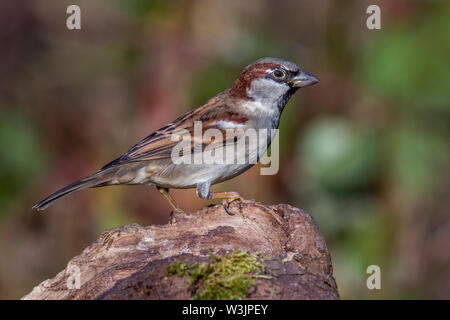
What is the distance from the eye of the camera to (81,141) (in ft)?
23.0

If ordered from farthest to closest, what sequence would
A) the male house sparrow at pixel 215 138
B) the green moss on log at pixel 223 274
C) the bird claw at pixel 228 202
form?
the male house sparrow at pixel 215 138, the bird claw at pixel 228 202, the green moss on log at pixel 223 274

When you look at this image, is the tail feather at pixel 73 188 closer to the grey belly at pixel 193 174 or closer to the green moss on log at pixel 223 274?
the grey belly at pixel 193 174

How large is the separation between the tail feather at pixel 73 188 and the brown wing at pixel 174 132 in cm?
11

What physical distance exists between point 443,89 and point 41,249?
4.60 meters

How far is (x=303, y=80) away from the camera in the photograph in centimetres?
505

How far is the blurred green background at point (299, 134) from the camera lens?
5.79 m

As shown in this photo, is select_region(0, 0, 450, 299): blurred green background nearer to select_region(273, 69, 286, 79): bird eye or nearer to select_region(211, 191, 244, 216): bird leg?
select_region(273, 69, 286, 79): bird eye

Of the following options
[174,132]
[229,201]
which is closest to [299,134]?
[174,132]

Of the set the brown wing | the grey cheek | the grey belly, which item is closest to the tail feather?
the brown wing

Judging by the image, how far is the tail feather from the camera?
14.8 feet

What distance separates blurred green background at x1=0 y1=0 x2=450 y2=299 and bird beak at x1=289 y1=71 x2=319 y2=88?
2.87ft

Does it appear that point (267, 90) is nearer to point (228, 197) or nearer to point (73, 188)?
point (228, 197)

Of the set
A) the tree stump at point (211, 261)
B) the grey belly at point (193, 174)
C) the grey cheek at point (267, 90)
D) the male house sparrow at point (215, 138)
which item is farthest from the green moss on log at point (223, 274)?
the grey cheek at point (267, 90)

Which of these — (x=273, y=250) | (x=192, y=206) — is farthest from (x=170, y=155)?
(x=273, y=250)
